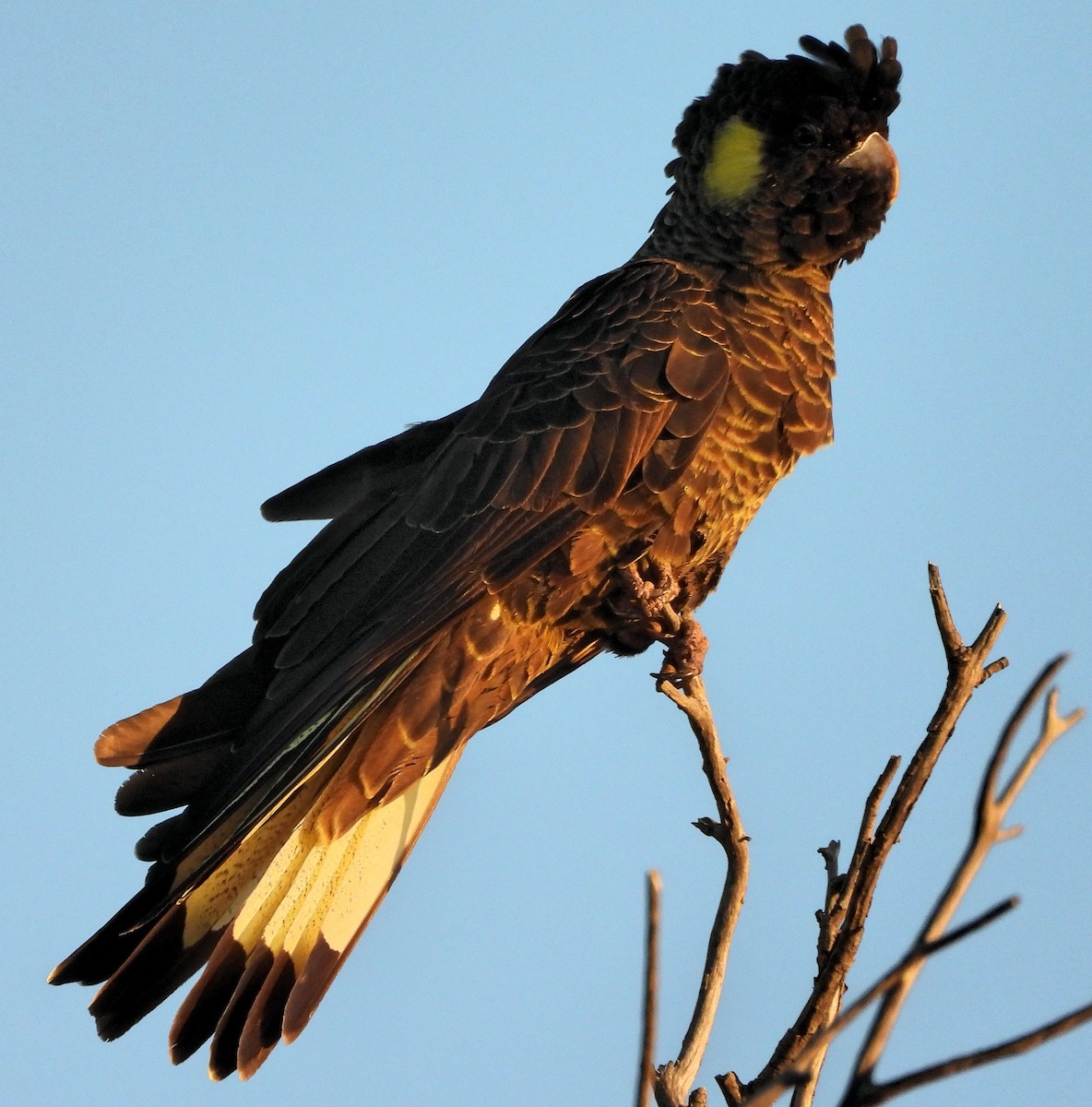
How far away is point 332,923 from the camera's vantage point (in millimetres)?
4801

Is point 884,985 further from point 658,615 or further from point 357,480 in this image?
point 357,480

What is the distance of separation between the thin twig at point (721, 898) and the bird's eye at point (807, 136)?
2265 millimetres

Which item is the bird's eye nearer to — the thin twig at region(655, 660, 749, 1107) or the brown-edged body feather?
the brown-edged body feather

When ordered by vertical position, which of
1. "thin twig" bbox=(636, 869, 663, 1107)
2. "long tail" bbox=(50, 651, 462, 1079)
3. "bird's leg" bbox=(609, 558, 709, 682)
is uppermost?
"bird's leg" bbox=(609, 558, 709, 682)

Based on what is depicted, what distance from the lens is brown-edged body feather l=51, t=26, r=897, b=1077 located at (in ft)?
14.0

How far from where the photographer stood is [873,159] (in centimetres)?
519

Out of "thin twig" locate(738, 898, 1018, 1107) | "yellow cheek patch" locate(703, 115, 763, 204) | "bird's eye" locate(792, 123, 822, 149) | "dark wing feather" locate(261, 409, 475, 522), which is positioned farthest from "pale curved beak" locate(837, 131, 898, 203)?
"thin twig" locate(738, 898, 1018, 1107)

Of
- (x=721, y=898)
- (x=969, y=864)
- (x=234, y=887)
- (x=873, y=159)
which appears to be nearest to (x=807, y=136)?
(x=873, y=159)

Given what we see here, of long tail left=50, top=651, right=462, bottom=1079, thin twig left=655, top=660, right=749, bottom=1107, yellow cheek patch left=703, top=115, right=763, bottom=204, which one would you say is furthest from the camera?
yellow cheek patch left=703, top=115, right=763, bottom=204

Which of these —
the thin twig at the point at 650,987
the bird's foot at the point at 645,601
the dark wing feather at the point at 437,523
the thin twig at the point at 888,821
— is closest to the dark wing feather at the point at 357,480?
the dark wing feather at the point at 437,523

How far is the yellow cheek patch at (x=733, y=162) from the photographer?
5312 millimetres

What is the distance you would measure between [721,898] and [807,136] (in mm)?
3130

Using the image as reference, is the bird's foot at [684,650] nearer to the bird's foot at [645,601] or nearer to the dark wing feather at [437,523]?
the bird's foot at [645,601]

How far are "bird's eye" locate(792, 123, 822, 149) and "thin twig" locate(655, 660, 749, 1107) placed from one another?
7.43 ft
